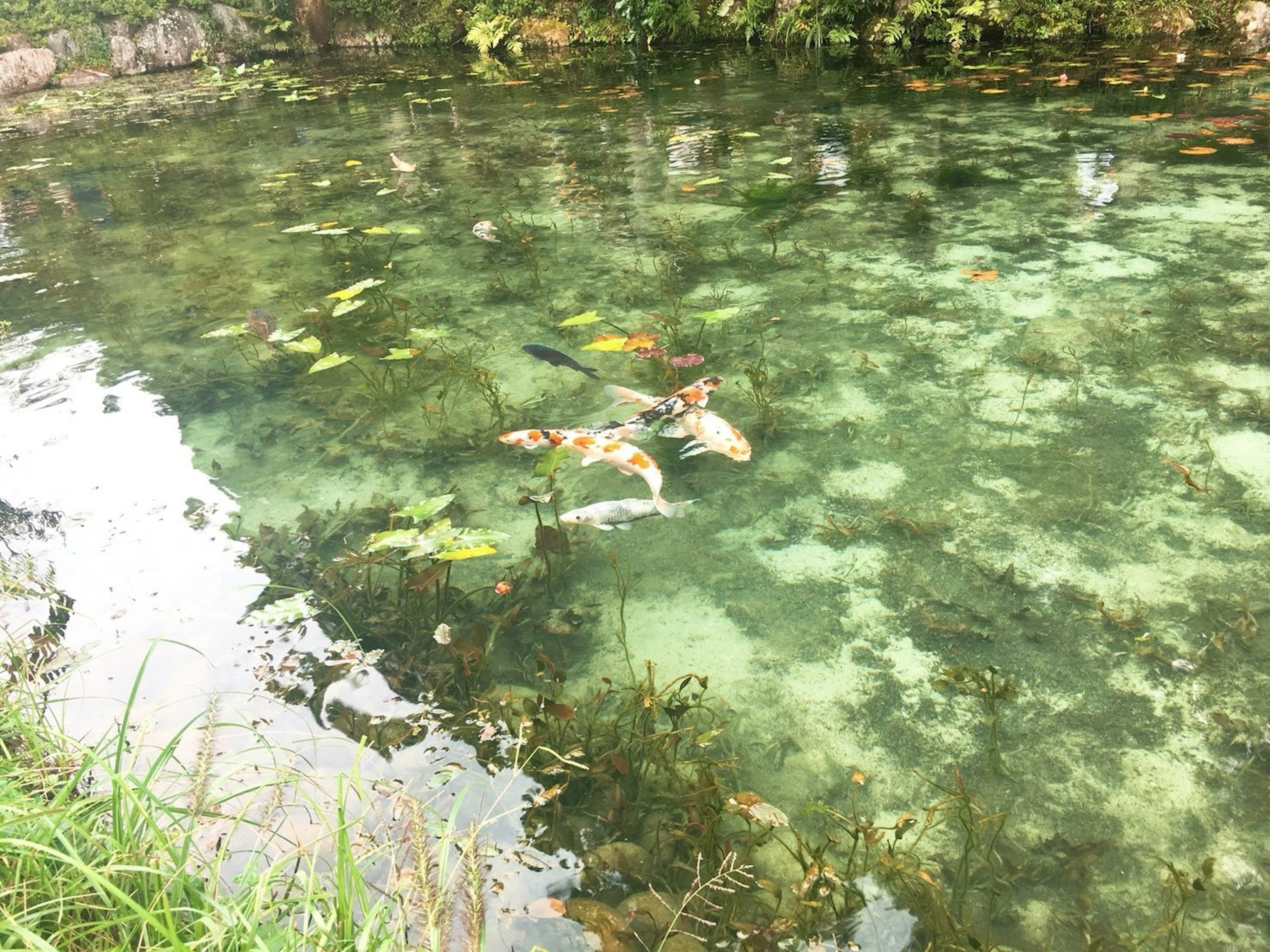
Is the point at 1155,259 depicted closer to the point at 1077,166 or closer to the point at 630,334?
the point at 1077,166

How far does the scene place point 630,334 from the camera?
12.1 feet

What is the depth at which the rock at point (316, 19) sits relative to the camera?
17000 millimetres

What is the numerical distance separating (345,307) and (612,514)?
225cm

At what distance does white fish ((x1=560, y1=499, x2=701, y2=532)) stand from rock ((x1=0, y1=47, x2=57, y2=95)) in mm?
20036

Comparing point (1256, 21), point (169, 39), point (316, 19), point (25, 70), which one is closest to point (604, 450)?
point (1256, 21)

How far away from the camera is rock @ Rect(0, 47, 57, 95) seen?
15977 millimetres

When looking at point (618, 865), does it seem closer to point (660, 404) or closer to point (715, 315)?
point (660, 404)

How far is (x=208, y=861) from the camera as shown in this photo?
1587 mm

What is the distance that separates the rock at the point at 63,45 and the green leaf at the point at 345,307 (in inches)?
724

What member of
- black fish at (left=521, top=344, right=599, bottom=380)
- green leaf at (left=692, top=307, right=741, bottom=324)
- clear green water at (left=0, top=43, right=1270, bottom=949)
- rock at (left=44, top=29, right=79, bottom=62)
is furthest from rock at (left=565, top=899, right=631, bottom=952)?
rock at (left=44, top=29, right=79, bottom=62)

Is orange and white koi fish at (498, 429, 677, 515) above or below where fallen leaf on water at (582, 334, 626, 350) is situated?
below

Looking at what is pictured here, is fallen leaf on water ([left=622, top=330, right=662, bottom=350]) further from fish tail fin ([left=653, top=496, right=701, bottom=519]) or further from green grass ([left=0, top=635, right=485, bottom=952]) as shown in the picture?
green grass ([left=0, top=635, right=485, bottom=952])

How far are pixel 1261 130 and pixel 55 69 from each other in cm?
2119

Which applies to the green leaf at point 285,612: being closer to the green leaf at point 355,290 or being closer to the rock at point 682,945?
the rock at point 682,945
